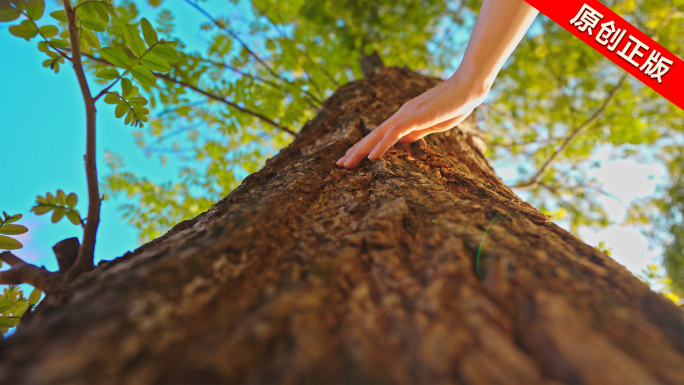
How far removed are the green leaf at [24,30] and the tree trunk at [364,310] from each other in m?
0.88

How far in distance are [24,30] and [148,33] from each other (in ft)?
1.25

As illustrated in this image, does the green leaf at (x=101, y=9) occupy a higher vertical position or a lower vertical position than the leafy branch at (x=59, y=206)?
higher

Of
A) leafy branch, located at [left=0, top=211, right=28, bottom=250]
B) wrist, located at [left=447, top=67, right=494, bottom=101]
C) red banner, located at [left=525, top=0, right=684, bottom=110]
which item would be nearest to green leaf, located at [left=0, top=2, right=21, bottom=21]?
leafy branch, located at [left=0, top=211, right=28, bottom=250]

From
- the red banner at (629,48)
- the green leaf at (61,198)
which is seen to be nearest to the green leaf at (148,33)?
the green leaf at (61,198)

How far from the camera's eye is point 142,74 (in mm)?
1138

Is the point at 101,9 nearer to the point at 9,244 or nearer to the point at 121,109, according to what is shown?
the point at 121,109

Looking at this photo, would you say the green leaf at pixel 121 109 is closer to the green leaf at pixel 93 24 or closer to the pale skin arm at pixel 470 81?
the green leaf at pixel 93 24

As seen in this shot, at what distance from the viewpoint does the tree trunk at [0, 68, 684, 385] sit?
46 cm

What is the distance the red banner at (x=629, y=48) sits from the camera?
181cm

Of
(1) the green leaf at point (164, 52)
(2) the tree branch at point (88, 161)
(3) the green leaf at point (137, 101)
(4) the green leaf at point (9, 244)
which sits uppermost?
(1) the green leaf at point (164, 52)

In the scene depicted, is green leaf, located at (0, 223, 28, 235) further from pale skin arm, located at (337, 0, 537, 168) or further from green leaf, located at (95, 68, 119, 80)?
pale skin arm, located at (337, 0, 537, 168)

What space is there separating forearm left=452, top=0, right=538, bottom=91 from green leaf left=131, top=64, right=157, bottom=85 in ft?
4.47

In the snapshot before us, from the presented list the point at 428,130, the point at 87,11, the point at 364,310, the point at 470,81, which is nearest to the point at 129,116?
the point at 87,11

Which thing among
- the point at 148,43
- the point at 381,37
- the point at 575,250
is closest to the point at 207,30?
the point at 148,43
